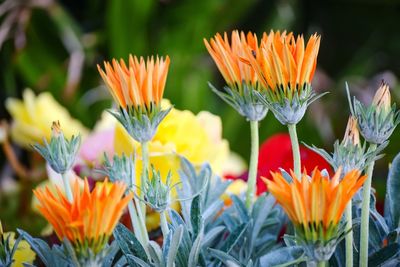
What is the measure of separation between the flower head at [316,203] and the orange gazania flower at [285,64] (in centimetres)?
4

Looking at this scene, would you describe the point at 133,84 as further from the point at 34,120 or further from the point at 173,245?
the point at 34,120

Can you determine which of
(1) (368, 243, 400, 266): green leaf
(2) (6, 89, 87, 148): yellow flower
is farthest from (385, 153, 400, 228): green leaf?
(2) (6, 89, 87, 148): yellow flower

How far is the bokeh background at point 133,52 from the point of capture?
82 centimetres

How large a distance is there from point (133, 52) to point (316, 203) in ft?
2.49

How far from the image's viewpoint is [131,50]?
0.92 meters

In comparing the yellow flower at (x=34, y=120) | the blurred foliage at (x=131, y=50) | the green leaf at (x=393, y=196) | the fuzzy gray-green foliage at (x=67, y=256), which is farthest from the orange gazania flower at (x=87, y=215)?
the blurred foliage at (x=131, y=50)

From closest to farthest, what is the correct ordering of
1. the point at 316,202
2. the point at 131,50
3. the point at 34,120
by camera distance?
the point at 316,202 < the point at 34,120 < the point at 131,50

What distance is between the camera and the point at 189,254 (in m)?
0.24

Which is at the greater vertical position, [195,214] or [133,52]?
[133,52]

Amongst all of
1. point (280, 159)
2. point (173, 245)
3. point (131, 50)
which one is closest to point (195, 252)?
point (173, 245)

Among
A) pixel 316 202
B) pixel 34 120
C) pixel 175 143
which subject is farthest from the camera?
pixel 34 120

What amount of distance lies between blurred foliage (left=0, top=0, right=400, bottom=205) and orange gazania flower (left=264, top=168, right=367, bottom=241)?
1.96 ft

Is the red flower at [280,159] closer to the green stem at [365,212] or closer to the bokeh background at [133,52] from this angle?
the green stem at [365,212]

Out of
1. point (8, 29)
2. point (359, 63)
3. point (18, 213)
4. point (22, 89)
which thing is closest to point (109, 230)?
point (18, 213)
